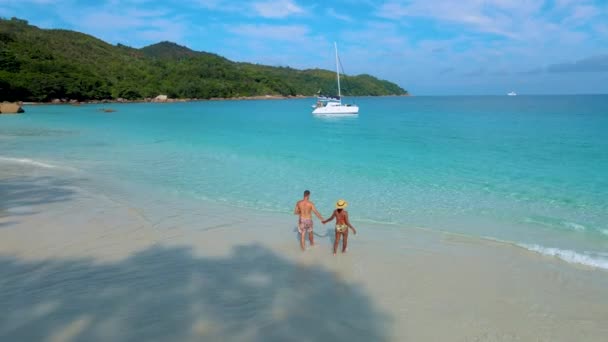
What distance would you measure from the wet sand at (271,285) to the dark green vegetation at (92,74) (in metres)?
91.0

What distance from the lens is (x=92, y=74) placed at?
365 ft

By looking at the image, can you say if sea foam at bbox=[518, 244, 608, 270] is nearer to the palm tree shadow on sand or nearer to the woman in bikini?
the woman in bikini

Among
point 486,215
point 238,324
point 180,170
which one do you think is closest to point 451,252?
point 486,215

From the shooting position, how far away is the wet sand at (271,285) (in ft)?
19.0

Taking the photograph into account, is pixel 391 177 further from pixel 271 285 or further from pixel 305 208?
pixel 271 285

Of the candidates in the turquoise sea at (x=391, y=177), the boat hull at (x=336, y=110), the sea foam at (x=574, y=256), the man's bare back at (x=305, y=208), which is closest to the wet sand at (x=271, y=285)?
the sea foam at (x=574, y=256)

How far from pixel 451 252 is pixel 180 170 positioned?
13.8 metres

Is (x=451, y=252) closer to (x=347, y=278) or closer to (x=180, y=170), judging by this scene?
(x=347, y=278)

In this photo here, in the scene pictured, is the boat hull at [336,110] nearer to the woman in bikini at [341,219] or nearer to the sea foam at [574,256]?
the sea foam at [574,256]

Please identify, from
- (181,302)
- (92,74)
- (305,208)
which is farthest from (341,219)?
(92,74)

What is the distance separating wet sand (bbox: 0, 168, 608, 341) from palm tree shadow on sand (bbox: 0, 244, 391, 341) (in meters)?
0.03

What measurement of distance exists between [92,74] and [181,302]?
4821 inches

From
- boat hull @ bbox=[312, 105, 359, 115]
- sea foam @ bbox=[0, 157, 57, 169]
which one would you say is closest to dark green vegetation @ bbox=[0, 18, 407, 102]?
boat hull @ bbox=[312, 105, 359, 115]

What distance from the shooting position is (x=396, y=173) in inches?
740
